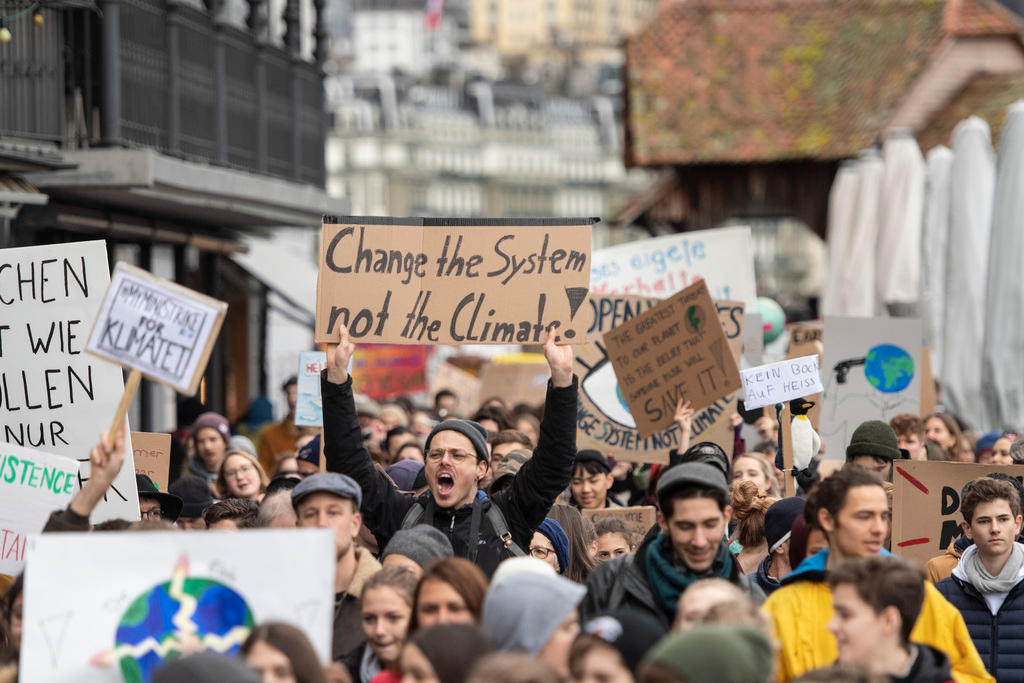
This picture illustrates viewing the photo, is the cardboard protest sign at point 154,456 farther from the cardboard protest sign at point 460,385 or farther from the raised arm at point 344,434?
the cardboard protest sign at point 460,385

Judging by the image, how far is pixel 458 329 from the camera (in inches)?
310

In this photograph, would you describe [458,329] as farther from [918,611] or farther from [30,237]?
[30,237]

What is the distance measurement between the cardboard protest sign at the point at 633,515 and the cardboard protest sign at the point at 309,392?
2560 millimetres

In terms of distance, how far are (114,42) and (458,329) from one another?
8432mm

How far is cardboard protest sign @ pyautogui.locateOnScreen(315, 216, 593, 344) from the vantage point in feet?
25.2

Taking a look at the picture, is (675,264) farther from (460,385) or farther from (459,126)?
(459,126)

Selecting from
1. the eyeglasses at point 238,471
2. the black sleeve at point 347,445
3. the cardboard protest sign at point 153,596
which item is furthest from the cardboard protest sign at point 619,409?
the cardboard protest sign at point 153,596

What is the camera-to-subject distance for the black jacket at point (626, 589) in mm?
5594

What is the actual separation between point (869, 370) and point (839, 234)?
8.76 m

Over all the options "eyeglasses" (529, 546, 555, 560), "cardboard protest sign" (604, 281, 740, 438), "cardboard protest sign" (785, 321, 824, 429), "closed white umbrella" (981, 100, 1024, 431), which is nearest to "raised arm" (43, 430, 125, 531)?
"eyeglasses" (529, 546, 555, 560)

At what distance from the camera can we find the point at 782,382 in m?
9.05

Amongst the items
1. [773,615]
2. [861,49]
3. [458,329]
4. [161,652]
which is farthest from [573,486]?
[861,49]

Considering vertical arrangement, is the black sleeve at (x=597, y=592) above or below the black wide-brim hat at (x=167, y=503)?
below

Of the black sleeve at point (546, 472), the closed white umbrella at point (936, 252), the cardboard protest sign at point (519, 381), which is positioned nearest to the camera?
the black sleeve at point (546, 472)
